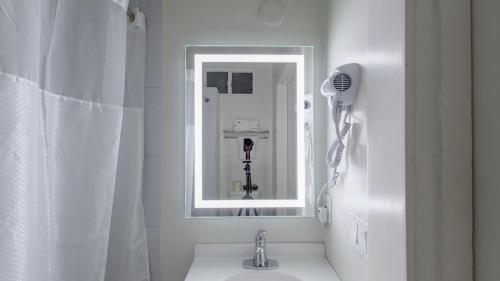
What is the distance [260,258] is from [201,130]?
59 centimetres


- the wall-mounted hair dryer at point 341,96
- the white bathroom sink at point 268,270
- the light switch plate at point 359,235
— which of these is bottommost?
the white bathroom sink at point 268,270

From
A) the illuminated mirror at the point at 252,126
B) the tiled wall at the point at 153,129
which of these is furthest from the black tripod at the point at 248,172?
the tiled wall at the point at 153,129

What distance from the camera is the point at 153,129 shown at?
129 centimetres

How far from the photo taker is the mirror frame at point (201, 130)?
131 centimetres

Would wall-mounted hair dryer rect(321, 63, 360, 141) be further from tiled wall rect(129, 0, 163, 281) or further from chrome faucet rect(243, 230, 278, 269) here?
tiled wall rect(129, 0, 163, 281)

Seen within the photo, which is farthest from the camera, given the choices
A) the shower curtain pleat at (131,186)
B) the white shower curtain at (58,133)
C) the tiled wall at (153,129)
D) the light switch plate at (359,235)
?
the tiled wall at (153,129)

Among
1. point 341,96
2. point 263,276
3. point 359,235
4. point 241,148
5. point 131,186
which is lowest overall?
point 263,276

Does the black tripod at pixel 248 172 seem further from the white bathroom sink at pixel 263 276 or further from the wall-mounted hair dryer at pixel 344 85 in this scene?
the wall-mounted hair dryer at pixel 344 85

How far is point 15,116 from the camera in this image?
537 mm

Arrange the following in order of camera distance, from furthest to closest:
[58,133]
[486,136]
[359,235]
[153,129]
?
[153,129] < [359,235] < [58,133] < [486,136]

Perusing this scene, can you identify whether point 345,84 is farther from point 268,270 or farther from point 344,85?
point 268,270

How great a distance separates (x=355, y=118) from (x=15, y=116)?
840 millimetres

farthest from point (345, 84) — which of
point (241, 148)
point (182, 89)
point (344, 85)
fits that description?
point (182, 89)

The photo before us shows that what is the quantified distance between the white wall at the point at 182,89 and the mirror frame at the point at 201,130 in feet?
0.20
